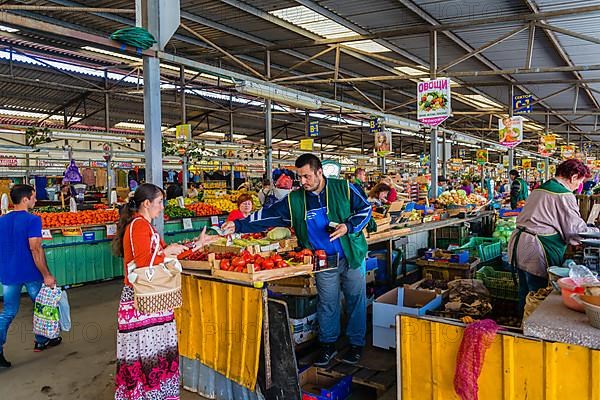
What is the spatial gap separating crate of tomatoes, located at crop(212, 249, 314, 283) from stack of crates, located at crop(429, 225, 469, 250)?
5.85 metres

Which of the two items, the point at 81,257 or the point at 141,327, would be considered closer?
the point at 141,327

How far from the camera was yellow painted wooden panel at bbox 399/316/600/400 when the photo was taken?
214 centimetres

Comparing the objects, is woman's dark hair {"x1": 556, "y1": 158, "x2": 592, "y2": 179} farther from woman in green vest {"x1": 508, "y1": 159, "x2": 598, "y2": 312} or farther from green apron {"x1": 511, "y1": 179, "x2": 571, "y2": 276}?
green apron {"x1": 511, "y1": 179, "x2": 571, "y2": 276}

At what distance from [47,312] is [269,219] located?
8.51 feet

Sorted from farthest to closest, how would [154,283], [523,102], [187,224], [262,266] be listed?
[523,102] → [187,224] → [262,266] → [154,283]

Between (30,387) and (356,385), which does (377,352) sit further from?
(30,387)

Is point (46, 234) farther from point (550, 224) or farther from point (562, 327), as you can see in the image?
point (562, 327)

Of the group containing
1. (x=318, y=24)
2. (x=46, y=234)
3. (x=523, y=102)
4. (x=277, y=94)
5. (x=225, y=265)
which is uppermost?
(x=318, y=24)

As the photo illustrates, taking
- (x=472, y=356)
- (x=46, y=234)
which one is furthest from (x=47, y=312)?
(x=472, y=356)

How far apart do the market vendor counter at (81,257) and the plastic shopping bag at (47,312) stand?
282cm

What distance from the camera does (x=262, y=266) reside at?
357 centimetres

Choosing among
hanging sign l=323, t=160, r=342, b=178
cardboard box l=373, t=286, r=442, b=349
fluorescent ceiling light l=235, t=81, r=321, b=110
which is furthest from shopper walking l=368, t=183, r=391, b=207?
cardboard box l=373, t=286, r=442, b=349

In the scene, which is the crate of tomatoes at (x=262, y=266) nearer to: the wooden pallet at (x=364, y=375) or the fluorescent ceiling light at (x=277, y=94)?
the wooden pallet at (x=364, y=375)

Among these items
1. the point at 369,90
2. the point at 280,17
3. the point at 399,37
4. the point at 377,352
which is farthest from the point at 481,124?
the point at 377,352
